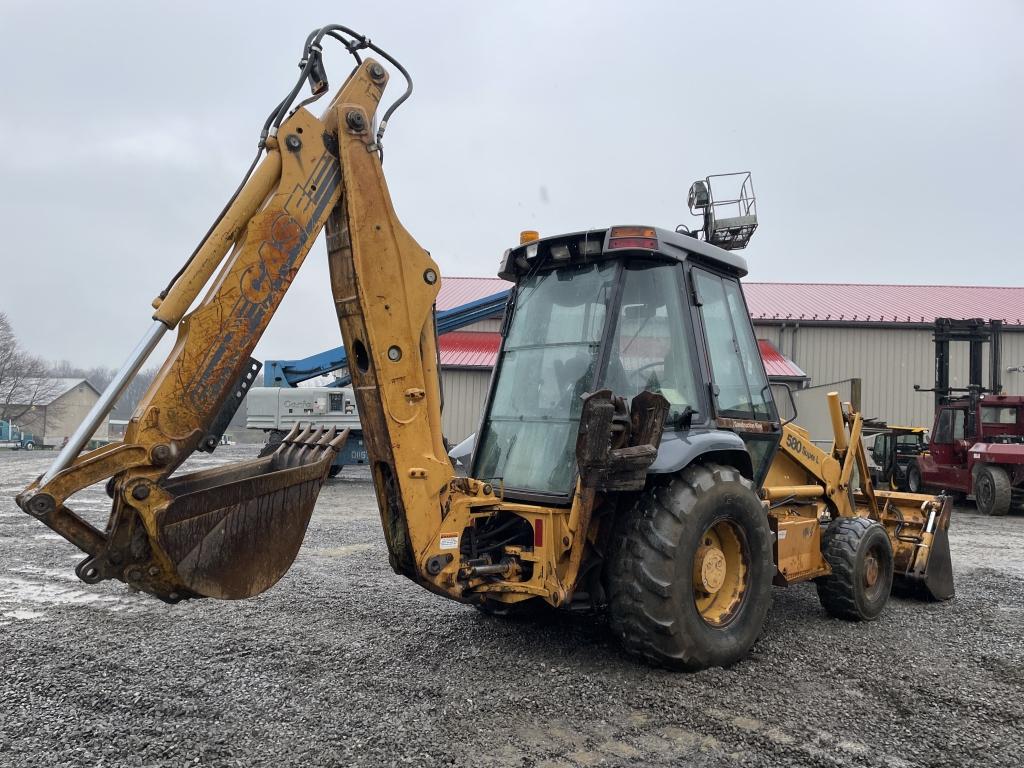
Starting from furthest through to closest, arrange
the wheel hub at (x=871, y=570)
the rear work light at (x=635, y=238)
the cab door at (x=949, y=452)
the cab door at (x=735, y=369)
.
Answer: the cab door at (x=949, y=452), the wheel hub at (x=871, y=570), the cab door at (x=735, y=369), the rear work light at (x=635, y=238)

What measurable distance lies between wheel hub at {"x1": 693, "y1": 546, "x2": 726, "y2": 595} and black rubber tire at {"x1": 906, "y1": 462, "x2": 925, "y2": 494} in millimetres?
13789

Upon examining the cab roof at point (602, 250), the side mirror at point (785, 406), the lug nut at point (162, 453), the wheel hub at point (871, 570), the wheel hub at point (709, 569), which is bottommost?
the wheel hub at point (871, 570)

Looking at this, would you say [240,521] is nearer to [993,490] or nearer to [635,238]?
[635,238]

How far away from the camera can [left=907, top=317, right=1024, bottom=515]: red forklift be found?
44.4 feet

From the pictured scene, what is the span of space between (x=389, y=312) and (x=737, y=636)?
2.55 meters

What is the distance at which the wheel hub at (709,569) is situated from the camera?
4164 millimetres

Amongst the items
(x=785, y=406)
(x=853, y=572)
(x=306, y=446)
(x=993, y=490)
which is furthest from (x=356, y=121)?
(x=993, y=490)

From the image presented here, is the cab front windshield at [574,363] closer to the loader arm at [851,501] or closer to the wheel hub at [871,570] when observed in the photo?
the loader arm at [851,501]

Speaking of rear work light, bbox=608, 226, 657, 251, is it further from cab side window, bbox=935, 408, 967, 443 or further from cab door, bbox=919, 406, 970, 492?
cab side window, bbox=935, 408, 967, 443

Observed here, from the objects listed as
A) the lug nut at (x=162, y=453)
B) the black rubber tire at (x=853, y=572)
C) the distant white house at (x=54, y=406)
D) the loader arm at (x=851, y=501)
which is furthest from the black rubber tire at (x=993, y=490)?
the distant white house at (x=54, y=406)

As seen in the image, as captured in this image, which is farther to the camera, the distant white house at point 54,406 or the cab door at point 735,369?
the distant white house at point 54,406

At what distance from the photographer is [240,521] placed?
11.1 ft

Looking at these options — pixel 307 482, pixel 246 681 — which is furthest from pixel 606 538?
pixel 246 681

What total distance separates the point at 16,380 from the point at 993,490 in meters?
47.8
